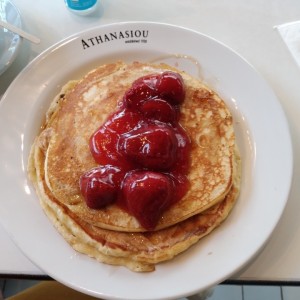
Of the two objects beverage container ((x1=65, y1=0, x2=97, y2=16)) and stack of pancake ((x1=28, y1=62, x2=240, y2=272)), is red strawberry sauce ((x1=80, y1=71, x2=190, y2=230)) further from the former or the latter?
beverage container ((x1=65, y1=0, x2=97, y2=16))

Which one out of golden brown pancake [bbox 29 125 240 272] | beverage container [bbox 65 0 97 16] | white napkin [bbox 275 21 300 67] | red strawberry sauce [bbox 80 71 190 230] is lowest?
golden brown pancake [bbox 29 125 240 272]

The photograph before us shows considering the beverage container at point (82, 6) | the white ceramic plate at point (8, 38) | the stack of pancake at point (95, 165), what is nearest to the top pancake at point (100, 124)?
the stack of pancake at point (95, 165)

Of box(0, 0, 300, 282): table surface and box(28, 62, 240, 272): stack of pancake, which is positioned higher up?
box(0, 0, 300, 282): table surface

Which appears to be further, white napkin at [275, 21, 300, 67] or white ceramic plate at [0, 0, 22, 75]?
white napkin at [275, 21, 300, 67]

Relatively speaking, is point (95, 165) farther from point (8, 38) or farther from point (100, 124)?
point (8, 38)

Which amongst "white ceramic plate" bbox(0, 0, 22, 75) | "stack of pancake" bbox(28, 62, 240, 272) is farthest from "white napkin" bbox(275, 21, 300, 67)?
"white ceramic plate" bbox(0, 0, 22, 75)

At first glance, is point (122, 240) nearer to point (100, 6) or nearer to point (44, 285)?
point (44, 285)

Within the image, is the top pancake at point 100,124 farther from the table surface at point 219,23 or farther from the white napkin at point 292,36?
the white napkin at point 292,36

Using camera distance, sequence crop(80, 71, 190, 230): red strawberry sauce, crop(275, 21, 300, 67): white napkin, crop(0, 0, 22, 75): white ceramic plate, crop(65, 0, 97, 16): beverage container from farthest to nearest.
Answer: crop(65, 0, 97, 16): beverage container
crop(275, 21, 300, 67): white napkin
crop(0, 0, 22, 75): white ceramic plate
crop(80, 71, 190, 230): red strawberry sauce
